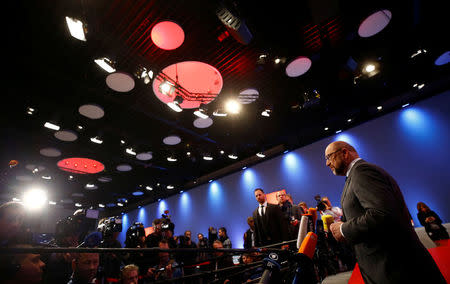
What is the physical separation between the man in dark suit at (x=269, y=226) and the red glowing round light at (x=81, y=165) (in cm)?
735

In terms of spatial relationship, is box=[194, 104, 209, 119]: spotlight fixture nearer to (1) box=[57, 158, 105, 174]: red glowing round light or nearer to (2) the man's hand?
(2) the man's hand

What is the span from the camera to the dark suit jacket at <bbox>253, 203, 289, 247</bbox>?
3568 mm

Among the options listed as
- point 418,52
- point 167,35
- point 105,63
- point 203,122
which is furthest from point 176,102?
point 418,52

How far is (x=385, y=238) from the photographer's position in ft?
4.55

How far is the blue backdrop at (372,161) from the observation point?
5.64m

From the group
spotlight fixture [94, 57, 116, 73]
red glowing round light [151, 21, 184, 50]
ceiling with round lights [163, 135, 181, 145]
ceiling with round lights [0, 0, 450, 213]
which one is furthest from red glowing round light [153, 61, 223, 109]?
ceiling with round lights [163, 135, 181, 145]

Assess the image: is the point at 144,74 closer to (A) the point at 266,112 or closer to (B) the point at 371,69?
(A) the point at 266,112

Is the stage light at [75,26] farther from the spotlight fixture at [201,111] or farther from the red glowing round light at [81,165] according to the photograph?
the red glowing round light at [81,165]

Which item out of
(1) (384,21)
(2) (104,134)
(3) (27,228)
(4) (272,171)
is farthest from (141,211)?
(1) (384,21)

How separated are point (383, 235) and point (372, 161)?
6.03 m

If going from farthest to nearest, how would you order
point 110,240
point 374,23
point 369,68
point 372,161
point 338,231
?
point 372,161
point 369,68
point 374,23
point 110,240
point 338,231

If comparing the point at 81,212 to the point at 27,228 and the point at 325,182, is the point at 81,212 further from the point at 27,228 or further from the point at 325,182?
the point at 325,182

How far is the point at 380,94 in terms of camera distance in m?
6.21

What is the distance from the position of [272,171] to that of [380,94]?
425cm
